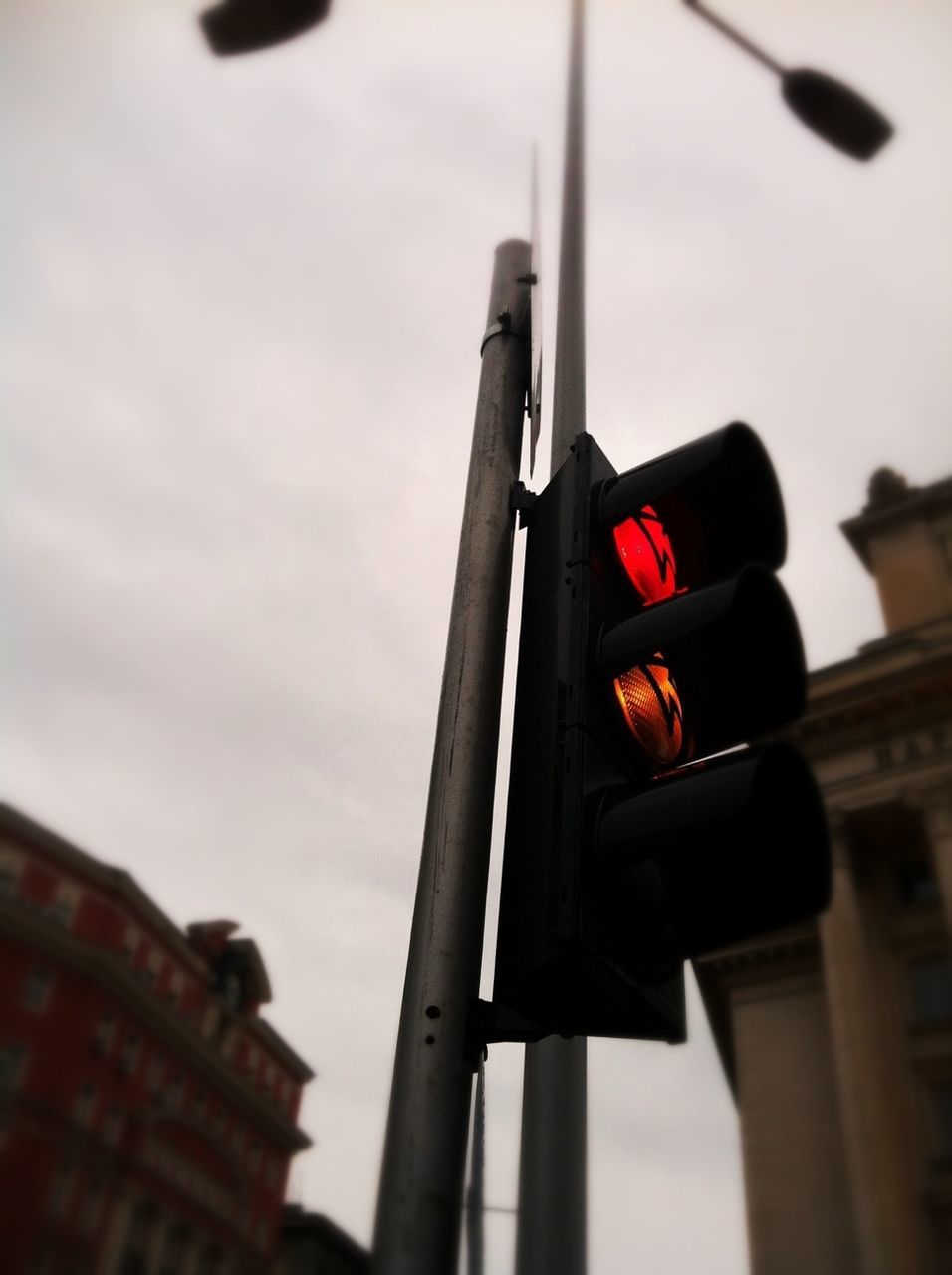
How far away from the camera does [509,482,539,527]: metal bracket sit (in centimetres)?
252

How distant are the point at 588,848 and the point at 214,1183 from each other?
0.96m

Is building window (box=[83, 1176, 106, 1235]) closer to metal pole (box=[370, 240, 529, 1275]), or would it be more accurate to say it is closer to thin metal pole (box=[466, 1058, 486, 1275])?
metal pole (box=[370, 240, 529, 1275])

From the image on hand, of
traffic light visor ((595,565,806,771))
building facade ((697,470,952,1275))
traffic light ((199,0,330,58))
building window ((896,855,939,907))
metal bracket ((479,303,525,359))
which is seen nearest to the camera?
traffic light visor ((595,565,806,771))

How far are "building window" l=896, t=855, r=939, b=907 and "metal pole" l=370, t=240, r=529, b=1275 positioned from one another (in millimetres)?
35627

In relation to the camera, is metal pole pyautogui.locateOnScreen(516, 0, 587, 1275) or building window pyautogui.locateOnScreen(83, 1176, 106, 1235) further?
metal pole pyautogui.locateOnScreen(516, 0, 587, 1275)

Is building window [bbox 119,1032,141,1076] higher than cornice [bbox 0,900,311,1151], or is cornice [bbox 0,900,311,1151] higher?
cornice [bbox 0,900,311,1151]

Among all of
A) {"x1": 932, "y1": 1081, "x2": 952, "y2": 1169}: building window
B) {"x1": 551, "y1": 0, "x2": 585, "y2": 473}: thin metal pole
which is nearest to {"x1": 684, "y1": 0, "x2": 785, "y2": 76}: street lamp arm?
{"x1": 551, "y1": 0, "x2": 585, "y2": 473}: thin metal pole

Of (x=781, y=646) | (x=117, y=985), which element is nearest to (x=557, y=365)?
(x=781, y=646)

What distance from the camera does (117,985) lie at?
3.57 ft

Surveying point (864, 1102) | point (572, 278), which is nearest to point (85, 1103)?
point (572, 278)

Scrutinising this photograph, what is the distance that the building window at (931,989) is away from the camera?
104 feet

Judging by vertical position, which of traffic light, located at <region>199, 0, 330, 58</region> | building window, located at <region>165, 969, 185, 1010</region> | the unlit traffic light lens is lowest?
building window, located at <region>165, 969, 185, 1010</region>

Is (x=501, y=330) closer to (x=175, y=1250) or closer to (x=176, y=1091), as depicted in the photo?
(x=176, y=1091)

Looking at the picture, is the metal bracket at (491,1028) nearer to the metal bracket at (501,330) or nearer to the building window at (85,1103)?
the building window at (85,1103)
